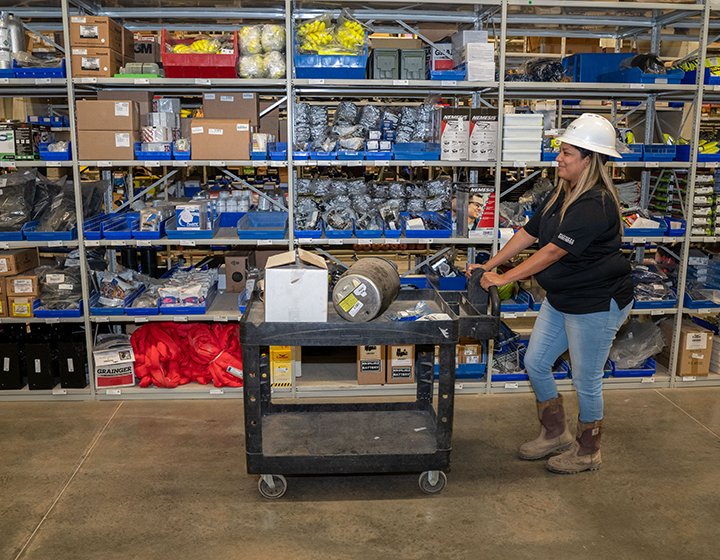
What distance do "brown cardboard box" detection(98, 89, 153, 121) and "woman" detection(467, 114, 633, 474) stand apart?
2825 millimetres

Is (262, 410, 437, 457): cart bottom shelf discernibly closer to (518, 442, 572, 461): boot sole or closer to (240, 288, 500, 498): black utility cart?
(240, 288, 500, 498): black utility cart

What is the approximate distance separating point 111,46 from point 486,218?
287 cm

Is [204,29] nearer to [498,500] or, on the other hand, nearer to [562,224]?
[562,224]

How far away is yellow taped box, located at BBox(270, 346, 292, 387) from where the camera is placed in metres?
4.60

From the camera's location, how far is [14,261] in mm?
4516

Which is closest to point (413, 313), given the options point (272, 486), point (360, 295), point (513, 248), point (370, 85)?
point (360, 295)

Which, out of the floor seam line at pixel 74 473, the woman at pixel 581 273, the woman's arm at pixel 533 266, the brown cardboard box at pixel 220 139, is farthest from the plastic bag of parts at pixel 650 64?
the floor seam line at pixel 74 473

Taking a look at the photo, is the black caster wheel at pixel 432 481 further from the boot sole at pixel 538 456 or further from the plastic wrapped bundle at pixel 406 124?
the plastic wrapped bundle at pixel 406 124

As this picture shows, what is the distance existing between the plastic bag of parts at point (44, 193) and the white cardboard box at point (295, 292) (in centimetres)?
250

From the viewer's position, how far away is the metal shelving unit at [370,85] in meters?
4.30

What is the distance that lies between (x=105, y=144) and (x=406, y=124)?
2182 mm

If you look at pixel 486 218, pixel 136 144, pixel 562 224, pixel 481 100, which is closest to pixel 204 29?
pixel 136 144

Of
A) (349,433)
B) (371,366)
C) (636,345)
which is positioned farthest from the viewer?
(636,345)

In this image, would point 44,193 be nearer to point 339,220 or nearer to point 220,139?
point 220,139
